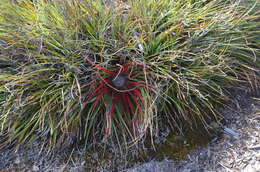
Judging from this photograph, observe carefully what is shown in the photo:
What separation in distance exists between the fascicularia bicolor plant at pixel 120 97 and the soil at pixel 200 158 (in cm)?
22

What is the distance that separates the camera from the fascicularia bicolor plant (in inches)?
62.2

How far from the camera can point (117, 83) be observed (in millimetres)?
1644

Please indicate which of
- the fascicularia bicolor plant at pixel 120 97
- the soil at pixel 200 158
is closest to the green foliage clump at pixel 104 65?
the fascicularia bicolor plant at pixel 120 97

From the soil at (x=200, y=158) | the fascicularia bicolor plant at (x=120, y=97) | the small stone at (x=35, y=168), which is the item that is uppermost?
the fascicularia bicolor plant at (x=120, y=97)

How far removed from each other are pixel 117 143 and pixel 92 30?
30.1 inches

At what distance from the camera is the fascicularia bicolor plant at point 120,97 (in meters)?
1.58

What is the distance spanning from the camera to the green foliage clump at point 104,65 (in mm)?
1561

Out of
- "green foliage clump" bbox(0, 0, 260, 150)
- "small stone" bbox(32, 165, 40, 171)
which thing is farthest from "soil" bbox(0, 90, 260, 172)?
"green foliage clump" bbox(0, 0, 260, 150)

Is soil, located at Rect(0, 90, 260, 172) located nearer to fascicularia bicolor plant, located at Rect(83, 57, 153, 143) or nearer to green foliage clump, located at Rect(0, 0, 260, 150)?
green foliage clump, located at Rect(0, 0, 260, 150)

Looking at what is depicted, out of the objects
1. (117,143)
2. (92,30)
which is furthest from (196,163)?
(92,30)

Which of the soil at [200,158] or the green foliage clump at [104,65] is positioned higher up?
the green foliage clump at [104,65]

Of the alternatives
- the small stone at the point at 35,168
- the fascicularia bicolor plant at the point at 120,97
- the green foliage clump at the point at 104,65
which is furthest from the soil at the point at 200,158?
the fascicularia bicolor plant at the point at 120,97

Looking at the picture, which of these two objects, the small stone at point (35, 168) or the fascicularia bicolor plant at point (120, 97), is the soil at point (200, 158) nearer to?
the small stone at point (35, 168)

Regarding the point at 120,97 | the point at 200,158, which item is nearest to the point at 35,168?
the point at 120,97
